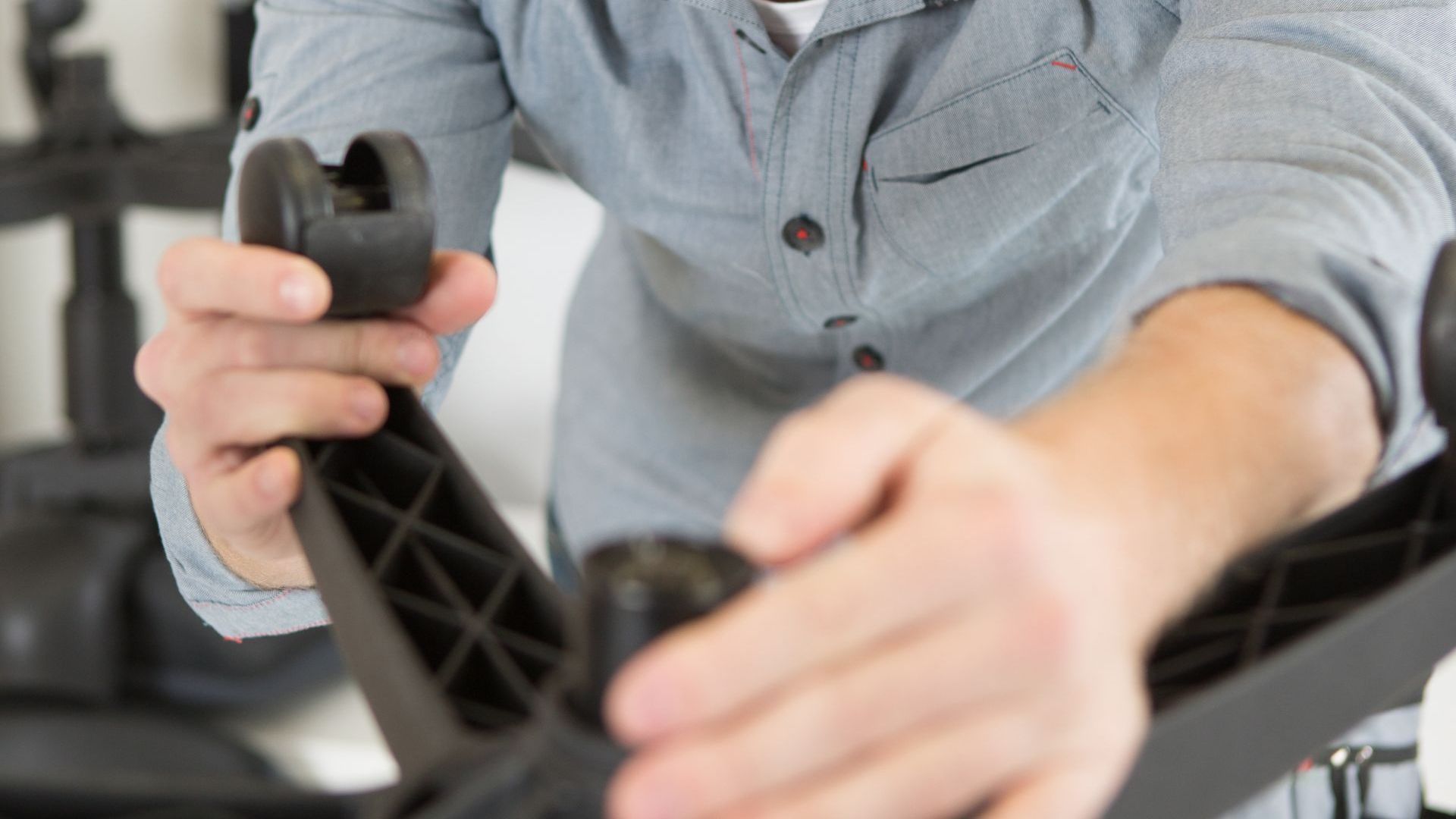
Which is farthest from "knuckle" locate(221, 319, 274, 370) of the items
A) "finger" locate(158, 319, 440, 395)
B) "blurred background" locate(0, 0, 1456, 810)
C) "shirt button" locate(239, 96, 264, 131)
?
"blurred background" locate(0, 0, 1456, 810)

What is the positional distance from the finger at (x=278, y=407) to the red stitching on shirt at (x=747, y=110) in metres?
0.39

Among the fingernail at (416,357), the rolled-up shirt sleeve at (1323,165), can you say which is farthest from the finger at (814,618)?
the fingernail at (416,357)

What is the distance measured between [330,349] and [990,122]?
447 mm

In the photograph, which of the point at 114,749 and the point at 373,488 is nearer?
the point at 373,488

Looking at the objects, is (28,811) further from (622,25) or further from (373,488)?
(622,25)

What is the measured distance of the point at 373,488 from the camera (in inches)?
22.6

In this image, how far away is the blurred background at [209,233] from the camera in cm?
196

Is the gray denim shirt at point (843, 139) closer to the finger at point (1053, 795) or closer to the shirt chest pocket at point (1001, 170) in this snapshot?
the shirt chest pocket at point (1001, 170)

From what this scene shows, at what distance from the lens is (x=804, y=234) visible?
91 cm

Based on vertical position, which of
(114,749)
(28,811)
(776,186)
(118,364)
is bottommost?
(114,749)

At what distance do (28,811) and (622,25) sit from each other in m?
0.61

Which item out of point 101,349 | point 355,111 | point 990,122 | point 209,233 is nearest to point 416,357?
point 355,111

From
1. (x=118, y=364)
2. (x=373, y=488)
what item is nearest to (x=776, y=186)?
(x=373, y=488)

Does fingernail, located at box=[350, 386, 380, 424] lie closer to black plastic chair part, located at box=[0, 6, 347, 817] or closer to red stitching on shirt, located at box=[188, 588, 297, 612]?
red stitching on shirt, located at box=[188, 588, 297, 612]
